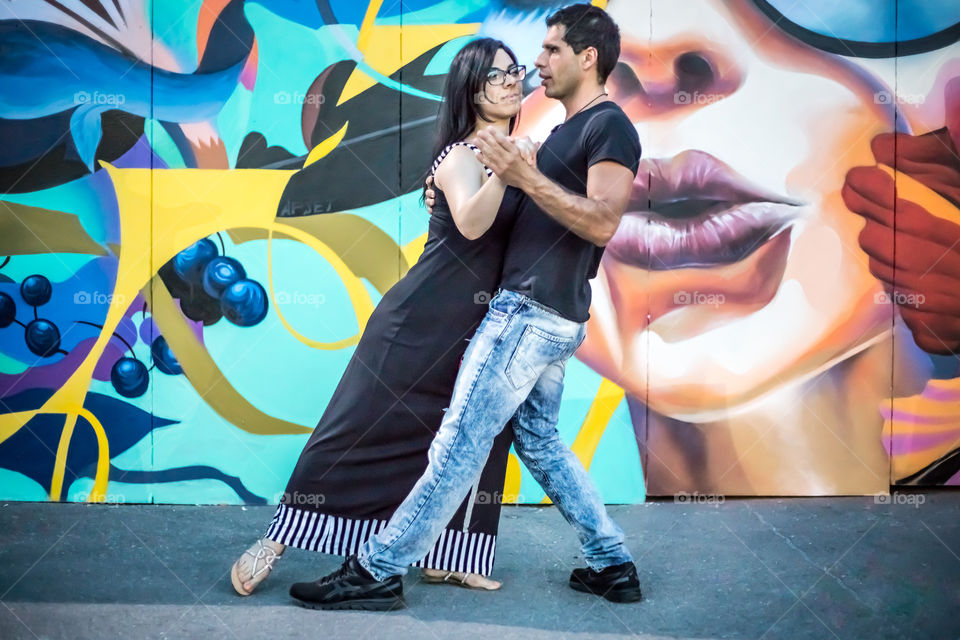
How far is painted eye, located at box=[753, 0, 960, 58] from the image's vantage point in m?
4.32

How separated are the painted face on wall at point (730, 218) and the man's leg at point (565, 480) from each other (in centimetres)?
105

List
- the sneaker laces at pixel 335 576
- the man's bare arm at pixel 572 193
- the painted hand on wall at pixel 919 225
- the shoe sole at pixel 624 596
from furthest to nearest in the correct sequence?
the painted hand on wall at pixel 919 225
the shoe sole at pixel 624 596
the sneaker laces at pixel 335 576
the man's bare arm at pixel 572 193

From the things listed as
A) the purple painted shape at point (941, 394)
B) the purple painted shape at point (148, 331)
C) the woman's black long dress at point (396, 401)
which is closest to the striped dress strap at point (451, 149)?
the woman's black long dress at point (396, 401)

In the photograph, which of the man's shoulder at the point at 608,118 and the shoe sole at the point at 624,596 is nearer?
the man's shoulder at the point at 608,118

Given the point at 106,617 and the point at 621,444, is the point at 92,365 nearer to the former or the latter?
the point at 106,617

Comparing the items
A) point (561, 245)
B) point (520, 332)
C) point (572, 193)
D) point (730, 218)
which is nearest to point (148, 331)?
point (520, 332)

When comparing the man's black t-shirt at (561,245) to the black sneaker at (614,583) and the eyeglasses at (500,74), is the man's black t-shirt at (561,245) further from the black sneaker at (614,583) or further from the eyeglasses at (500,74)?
the black sneaker at (614,583)

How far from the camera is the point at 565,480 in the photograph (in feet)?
11.0

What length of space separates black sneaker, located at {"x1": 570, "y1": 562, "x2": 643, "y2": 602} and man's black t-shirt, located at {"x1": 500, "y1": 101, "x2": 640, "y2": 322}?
0.89 metres

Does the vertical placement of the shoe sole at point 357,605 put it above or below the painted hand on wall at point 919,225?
below

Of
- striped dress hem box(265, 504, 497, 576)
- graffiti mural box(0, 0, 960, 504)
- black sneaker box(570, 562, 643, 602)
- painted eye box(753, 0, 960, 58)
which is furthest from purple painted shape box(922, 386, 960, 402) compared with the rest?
striped dress hem box(265, 504, 497, 576)

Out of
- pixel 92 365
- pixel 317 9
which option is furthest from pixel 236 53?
pixel 92 365

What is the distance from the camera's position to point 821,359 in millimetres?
4438

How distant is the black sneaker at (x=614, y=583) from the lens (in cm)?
329
